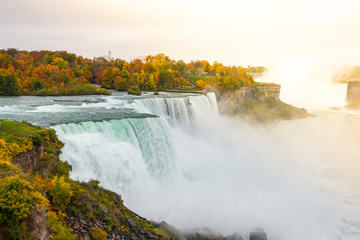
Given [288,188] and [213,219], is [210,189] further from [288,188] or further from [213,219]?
[288,188]

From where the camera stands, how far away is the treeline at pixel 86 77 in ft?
99.9

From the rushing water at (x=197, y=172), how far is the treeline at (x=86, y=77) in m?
11.5

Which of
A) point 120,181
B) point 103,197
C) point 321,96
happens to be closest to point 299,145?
point 120,181

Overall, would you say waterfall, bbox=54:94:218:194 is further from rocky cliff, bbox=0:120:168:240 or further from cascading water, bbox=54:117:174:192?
rocky cliff, bbox=0:120:168:240

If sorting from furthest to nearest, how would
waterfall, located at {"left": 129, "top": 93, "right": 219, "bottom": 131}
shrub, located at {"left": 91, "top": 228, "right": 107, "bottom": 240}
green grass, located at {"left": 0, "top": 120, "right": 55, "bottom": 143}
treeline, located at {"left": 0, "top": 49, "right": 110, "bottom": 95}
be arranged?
treeline, located at {"left": 0, "top": 49, "right": 110, "bottom": 95}
waterfall, located at {"left": 129, "top": 93, "right": 219, "bottom": 131}
green grass, located at {"left": 0, "top": 120, "right": 55, "bottom": 143}
shrub, located at {"left": 91, "top": 228, "right": 107, "bottom": 240}

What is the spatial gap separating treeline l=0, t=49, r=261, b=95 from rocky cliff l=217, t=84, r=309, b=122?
1.76m

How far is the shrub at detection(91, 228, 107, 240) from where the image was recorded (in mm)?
6379

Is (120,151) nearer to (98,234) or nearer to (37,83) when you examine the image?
(98,234)

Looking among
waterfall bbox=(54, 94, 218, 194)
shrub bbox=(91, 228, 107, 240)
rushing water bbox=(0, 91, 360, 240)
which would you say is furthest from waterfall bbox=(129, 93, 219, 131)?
shrub bbox=(91, 228, 107, 240)

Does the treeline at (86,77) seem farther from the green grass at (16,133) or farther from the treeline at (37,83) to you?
the green grass at (16,133)

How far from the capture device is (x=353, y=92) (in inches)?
2813

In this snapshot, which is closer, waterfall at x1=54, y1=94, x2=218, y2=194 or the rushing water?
waterfall at x1=54, y1=94, x2=218, y2=194

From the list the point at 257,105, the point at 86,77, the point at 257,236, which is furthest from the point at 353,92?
the point at 257,236

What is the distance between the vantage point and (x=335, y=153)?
3005 centimetres
